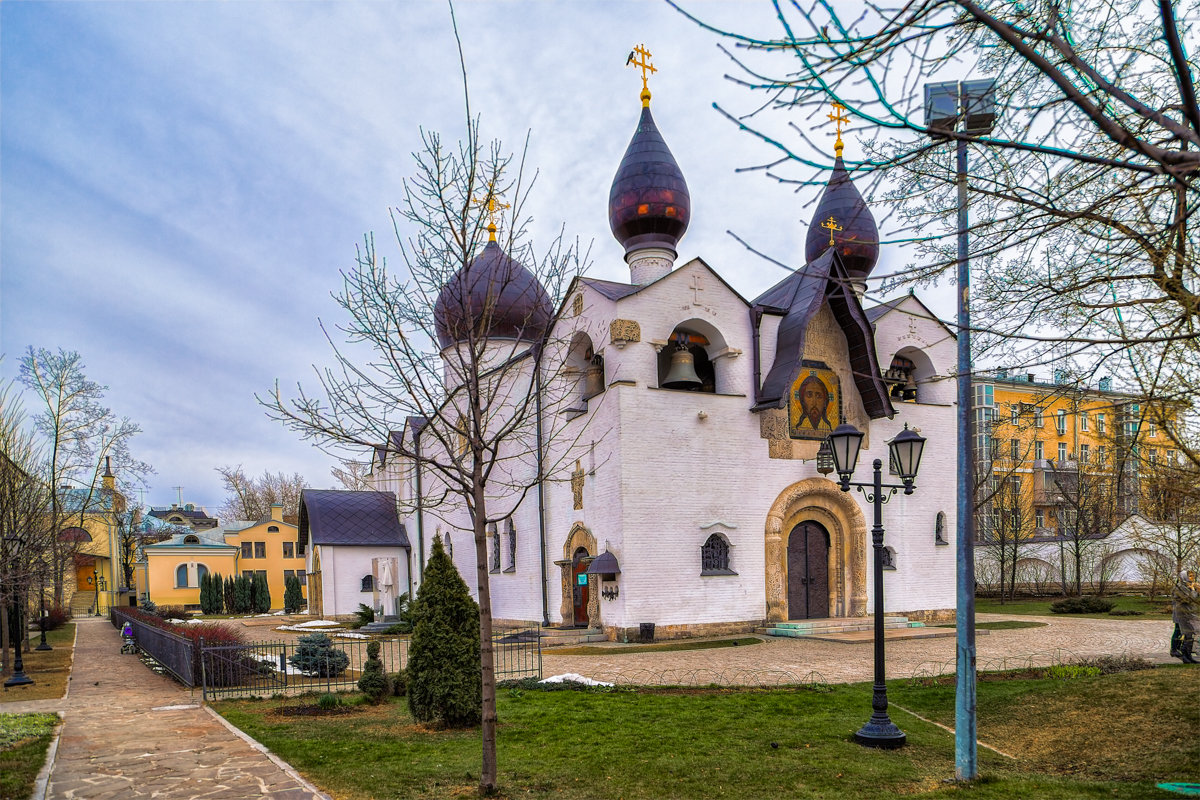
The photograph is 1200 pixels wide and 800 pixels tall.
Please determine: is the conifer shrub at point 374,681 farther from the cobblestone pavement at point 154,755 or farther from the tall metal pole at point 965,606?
the tall metal pole at point 965,606

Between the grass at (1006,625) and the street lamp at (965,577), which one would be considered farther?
the grass at (1006,625)

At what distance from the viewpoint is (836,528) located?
68.6 feet

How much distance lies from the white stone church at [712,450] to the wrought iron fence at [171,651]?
540 centimetres

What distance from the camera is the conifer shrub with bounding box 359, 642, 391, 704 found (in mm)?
11273

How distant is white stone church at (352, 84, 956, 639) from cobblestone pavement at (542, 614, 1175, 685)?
2.25 meters

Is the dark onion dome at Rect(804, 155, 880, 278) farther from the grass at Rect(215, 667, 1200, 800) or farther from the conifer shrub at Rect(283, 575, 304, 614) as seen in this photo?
the conifer shrub at Rect(283, 575, 304, 614)

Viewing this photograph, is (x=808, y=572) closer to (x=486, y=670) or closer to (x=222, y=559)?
(x=486, y=670)

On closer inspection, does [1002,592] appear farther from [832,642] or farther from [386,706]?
[386,706]

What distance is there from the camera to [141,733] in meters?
9.23

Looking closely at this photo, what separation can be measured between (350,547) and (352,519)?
128 cm

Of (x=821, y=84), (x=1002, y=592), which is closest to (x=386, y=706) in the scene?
(x=821, y=84)

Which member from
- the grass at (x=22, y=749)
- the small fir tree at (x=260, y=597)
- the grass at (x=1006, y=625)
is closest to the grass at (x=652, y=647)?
the grass at (x=1006, y=625)

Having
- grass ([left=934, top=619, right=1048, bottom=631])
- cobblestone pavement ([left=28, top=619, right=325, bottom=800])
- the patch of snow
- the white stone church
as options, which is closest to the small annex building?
the white stone church

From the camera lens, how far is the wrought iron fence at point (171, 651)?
1298 cm
